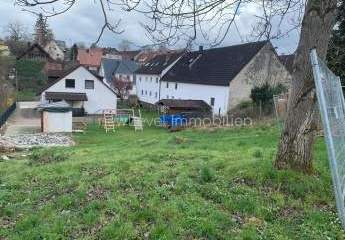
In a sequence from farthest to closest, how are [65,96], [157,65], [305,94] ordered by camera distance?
[157,65] < [65,96] < [305,94]

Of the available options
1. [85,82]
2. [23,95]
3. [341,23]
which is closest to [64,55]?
[23,95]

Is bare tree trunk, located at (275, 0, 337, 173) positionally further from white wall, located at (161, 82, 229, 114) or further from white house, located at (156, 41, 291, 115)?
white wall, located at (161, 82, 229, 114)

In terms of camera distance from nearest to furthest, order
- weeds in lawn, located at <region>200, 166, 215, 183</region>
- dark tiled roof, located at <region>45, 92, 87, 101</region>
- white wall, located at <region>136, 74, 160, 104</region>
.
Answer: weeds in lawn, located at <region>200, 166, 215, 183</region>
dark tiled roof, located at <region>45, 92, 87, 101</region>
white wall, located at <region>136, 74, 160, 104</region>

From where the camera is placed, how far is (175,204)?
216 inches

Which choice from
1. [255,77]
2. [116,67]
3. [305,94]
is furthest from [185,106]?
[116,67]

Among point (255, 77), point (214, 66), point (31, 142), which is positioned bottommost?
point (31, 142)

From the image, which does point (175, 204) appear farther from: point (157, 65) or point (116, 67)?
point (116, 67)

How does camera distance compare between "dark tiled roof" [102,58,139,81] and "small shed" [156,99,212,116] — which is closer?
"small shed" [156,99,212,116]

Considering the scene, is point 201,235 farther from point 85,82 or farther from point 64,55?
point 64,55

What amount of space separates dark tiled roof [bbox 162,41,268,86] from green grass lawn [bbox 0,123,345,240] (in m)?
29.7

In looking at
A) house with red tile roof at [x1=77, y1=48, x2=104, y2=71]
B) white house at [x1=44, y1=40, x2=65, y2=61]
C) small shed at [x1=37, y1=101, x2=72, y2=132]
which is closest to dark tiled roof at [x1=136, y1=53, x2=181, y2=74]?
small shed at [x1=37, y1=101, x2=72, y2=132]

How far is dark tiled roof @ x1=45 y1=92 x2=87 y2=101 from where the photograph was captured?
140 feet

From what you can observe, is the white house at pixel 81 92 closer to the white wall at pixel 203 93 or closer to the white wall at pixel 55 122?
the white wall at pixel 203 93

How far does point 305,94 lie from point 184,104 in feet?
111
